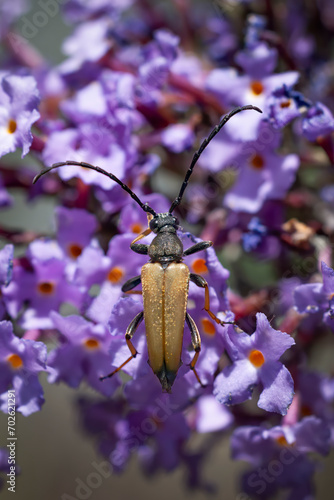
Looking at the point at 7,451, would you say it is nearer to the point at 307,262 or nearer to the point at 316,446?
the point at 316,446

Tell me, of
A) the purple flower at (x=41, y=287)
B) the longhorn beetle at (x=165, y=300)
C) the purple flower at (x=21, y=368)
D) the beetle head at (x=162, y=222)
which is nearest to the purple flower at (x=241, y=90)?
the longhorn beetle at (x=165, y=300)

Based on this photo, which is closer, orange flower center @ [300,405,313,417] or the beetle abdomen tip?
the beetle abdomen tip

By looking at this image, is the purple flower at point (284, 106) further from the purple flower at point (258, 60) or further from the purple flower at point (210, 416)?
the purple flower at point (210, 416)

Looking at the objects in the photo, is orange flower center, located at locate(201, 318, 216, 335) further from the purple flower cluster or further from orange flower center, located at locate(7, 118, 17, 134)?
orange flower center, located at locate(7, 118, 17, 134)

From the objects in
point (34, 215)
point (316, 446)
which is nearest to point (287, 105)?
point (316, 446)

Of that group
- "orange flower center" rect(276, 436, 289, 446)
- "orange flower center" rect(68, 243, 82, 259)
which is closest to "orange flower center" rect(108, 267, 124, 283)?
"orange flower center" rect(68, 243, 82, 259)

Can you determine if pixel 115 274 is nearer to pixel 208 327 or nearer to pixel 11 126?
pixel 208 327

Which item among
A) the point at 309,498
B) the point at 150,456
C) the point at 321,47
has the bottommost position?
the point at 309,498
